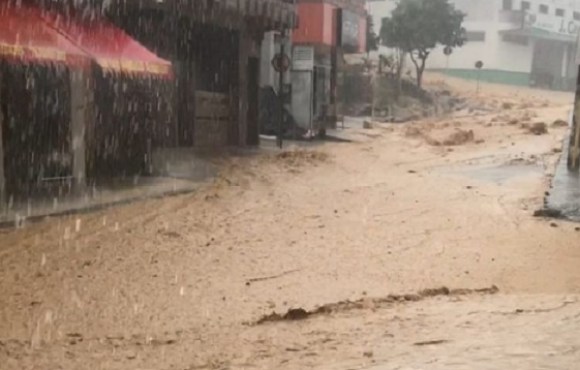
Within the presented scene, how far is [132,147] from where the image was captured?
41.4 feet

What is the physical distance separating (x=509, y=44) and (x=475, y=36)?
2.85 meters

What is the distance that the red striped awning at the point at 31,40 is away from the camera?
859 cm

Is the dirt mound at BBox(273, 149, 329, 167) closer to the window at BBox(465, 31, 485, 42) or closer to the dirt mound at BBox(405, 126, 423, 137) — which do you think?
the dirt mound at BBox(405, 126, 423, 137)

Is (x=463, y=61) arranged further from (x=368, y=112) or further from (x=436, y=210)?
(x=436, y=210)

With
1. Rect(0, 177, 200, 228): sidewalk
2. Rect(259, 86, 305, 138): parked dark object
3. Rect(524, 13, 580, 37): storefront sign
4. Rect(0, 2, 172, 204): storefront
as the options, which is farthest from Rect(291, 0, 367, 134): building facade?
Rect(524, 13, 580, 37): storefront sign

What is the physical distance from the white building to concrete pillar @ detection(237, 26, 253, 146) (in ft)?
123

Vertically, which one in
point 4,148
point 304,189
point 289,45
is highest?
point 289,45

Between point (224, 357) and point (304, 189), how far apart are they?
27.7ft

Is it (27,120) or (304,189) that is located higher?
(27,120)

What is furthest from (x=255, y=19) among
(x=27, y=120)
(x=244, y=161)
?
(x=27, y=120)

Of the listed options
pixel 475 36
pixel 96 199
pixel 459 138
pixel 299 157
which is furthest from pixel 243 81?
pixel 475 36

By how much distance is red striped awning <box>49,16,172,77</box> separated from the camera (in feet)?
32.9

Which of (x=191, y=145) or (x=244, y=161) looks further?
(x=191, y=145)

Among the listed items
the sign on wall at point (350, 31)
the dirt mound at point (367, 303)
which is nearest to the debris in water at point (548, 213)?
the dirt mound at point (367, 303)
